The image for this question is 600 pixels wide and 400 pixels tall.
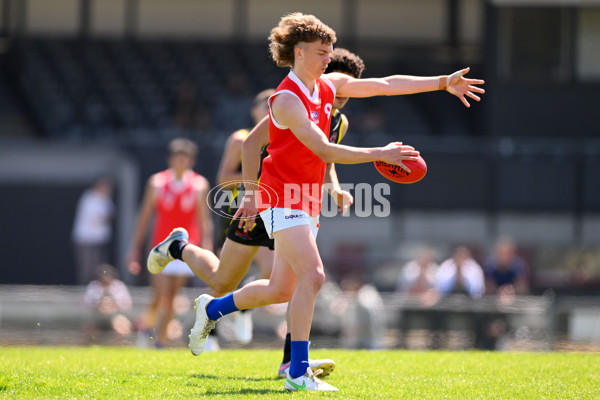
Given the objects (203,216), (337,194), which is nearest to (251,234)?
(337,194)

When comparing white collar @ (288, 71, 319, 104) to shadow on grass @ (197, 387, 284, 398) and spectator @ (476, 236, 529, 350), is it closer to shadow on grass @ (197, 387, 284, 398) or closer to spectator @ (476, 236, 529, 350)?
shadow on grass @ (197, 387, 284, 398)

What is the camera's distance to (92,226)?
17.4m

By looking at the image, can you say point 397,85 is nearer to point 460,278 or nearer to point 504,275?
point 460,278

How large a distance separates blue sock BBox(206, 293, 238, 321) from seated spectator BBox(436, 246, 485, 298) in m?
8.17

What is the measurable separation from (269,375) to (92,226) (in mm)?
11412

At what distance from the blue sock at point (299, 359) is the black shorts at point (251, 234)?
44.0 inches

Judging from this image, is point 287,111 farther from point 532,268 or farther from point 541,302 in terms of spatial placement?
point 532,268

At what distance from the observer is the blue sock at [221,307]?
6215 millimetres

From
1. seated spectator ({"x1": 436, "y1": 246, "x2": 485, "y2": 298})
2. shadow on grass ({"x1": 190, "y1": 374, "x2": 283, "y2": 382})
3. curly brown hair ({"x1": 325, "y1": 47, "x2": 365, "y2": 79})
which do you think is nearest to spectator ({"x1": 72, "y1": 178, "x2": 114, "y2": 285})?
seated spectator ({"x1": 436, "y1": 246, "x2": 485, "y2": 298})

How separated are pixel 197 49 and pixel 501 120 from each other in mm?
8681

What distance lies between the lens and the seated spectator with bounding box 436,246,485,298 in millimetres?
14094

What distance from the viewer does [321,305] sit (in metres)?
11.6

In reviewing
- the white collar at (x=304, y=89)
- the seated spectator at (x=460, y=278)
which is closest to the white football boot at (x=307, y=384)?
the white collar at (x=304, y=89)

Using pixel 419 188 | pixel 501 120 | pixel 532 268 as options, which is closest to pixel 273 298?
pixel 532 268
